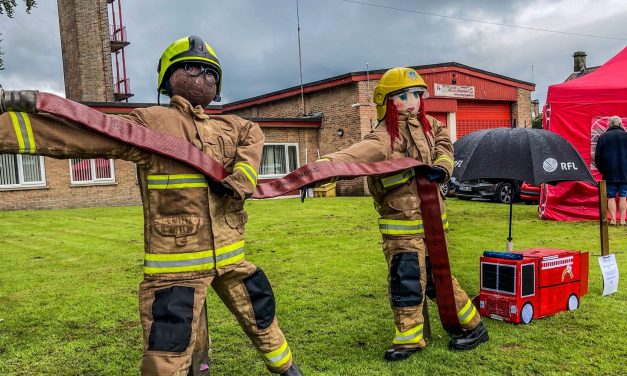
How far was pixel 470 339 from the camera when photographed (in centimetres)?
403

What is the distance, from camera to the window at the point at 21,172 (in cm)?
1805

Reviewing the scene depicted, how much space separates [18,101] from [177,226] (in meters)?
0.96

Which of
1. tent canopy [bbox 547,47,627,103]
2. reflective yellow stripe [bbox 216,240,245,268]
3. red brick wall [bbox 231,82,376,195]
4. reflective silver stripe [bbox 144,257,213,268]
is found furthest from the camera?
red brick wall [bbox 231,82,376,195]

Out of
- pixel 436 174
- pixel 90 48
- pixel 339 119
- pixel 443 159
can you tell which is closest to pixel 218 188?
pixel 436 174

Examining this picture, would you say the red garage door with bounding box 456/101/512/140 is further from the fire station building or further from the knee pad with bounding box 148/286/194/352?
the knee pad with bounding box 148/286/194/352

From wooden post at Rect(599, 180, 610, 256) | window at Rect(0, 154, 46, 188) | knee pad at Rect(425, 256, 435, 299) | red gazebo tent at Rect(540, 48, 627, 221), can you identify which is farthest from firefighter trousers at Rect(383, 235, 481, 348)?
window at Rect(0, 154, 46, 188)

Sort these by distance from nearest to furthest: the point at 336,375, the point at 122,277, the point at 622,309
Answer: the point at 336,375, the point at 622,309, the point at 122,277

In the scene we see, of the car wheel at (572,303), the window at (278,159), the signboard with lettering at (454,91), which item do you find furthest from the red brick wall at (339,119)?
the car wheel at (572,303)

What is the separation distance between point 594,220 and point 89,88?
24.8 meters

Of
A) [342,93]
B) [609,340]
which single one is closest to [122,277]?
[609,340]

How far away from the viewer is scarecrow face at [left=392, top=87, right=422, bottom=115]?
3.96 metres

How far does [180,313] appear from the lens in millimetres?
2805

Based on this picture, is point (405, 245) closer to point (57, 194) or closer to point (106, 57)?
point (57, 194)

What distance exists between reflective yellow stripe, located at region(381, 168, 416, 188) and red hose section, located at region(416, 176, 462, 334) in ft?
0.30
